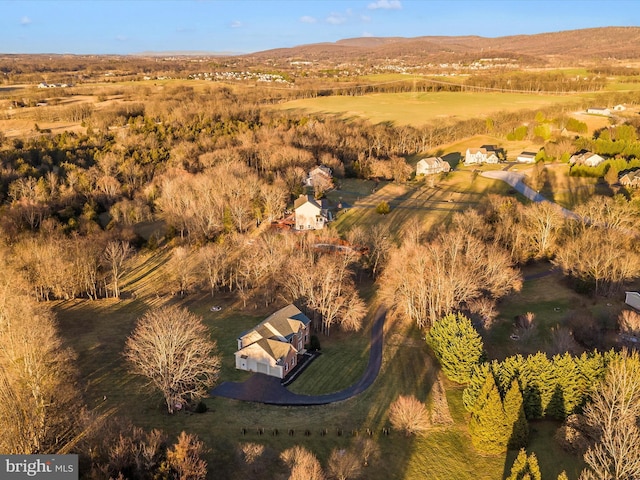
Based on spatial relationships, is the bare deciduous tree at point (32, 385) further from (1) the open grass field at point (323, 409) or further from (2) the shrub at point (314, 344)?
(2) the shrub at point (314, 344)

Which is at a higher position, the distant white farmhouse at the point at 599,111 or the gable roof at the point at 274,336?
the distant white farmhouse at the point at 599,111

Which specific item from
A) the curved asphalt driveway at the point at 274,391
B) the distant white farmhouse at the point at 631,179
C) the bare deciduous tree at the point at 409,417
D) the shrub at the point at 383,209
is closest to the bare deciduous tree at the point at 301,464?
the curved asphalt driveway at the point at 274,391

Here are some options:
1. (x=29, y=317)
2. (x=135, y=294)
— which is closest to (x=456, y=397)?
(x=29, y=317)

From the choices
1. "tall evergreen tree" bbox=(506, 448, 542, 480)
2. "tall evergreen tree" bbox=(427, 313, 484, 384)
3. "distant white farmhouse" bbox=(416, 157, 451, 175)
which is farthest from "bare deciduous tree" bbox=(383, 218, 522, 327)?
"distant white farmhouse" bbox=(416, 157, 451, 175)

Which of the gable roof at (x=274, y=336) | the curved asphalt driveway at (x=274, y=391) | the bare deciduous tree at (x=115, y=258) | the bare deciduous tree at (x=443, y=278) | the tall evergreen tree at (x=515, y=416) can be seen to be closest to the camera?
the tall evergreen tree at (x=515, y=416)

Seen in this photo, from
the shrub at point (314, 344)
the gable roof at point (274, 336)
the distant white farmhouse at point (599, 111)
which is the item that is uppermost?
the distant white farmhouse at point (599, 111)

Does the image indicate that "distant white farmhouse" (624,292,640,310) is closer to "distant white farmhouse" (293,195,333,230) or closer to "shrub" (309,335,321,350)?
"shrub" (309,335,321,350)
